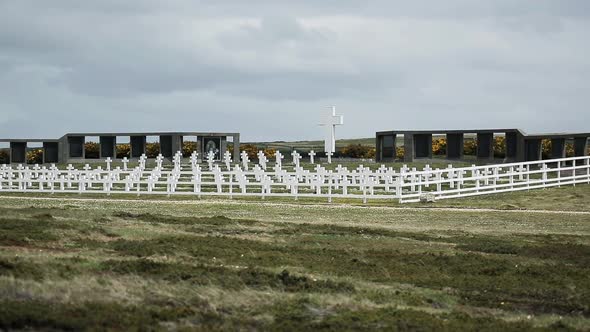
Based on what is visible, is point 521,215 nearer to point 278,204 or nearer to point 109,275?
point 278,204

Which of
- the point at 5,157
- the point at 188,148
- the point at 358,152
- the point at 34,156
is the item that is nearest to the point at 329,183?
the point at 188,148

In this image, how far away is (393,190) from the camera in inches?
1626

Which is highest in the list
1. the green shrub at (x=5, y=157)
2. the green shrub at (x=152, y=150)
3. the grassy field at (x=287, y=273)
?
the green shrub at (x=152, y=150)

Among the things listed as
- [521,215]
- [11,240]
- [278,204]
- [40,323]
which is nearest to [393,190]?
[278,204]

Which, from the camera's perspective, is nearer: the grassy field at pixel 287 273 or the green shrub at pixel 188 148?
the grassy field at pixel 287 273

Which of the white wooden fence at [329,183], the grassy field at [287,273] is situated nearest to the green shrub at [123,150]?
the white wooden fence at [329,183]

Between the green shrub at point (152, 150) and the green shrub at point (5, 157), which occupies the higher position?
the green shrub at point (152, 150)

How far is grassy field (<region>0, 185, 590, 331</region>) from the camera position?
1280 cm

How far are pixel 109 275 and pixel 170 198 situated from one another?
85.6ft

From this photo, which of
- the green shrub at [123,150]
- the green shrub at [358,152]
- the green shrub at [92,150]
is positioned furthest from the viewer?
the green shrub at [358,152]

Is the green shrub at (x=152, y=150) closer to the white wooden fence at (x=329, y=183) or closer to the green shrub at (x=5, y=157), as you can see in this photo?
the green shrub at (x=5, y=157)

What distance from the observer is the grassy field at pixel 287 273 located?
1280 cm

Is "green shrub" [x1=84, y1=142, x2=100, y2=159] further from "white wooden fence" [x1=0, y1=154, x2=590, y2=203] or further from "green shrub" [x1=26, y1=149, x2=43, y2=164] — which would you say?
"white wooden fence" [x1=0, y1=154, x2=590, y2=203]

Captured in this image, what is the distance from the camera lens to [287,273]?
1581 cm
